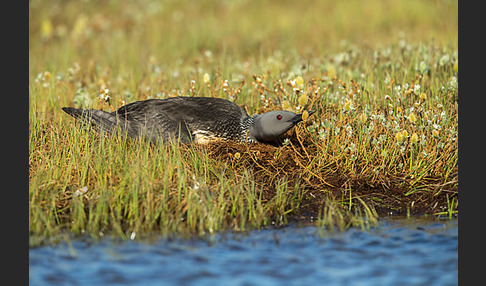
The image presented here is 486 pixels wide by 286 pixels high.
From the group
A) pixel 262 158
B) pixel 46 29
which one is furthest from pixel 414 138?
pixel 46 29

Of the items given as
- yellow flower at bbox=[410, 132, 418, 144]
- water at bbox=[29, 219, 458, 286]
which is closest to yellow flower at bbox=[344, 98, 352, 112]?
yellow flower at bbox=[410, 132, 418, 144]

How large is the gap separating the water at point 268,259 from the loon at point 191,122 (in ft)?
5.23

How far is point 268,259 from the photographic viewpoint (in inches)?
181

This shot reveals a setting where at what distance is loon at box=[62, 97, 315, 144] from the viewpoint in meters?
6.59

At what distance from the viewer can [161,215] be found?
5305mm

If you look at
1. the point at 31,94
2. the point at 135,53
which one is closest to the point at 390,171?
the point at 31,94

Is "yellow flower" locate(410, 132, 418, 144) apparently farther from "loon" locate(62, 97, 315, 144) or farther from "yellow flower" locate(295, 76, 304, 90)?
"yellow flower" locate(295, 76, 304, 90)

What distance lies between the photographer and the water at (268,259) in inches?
167

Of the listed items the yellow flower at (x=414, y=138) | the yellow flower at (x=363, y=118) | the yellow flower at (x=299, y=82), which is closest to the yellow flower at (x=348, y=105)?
the yellow flower at (x=363, y=118)

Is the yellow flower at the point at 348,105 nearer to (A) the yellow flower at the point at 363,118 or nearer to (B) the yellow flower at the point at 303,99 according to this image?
(A) the yellow flower at the point at 363,118

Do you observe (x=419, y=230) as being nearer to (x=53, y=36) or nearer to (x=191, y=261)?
(x=191, y=261)

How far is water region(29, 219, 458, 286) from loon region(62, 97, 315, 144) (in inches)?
62.8

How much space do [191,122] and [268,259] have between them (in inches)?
97.3

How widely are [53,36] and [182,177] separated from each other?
9.99 metres
